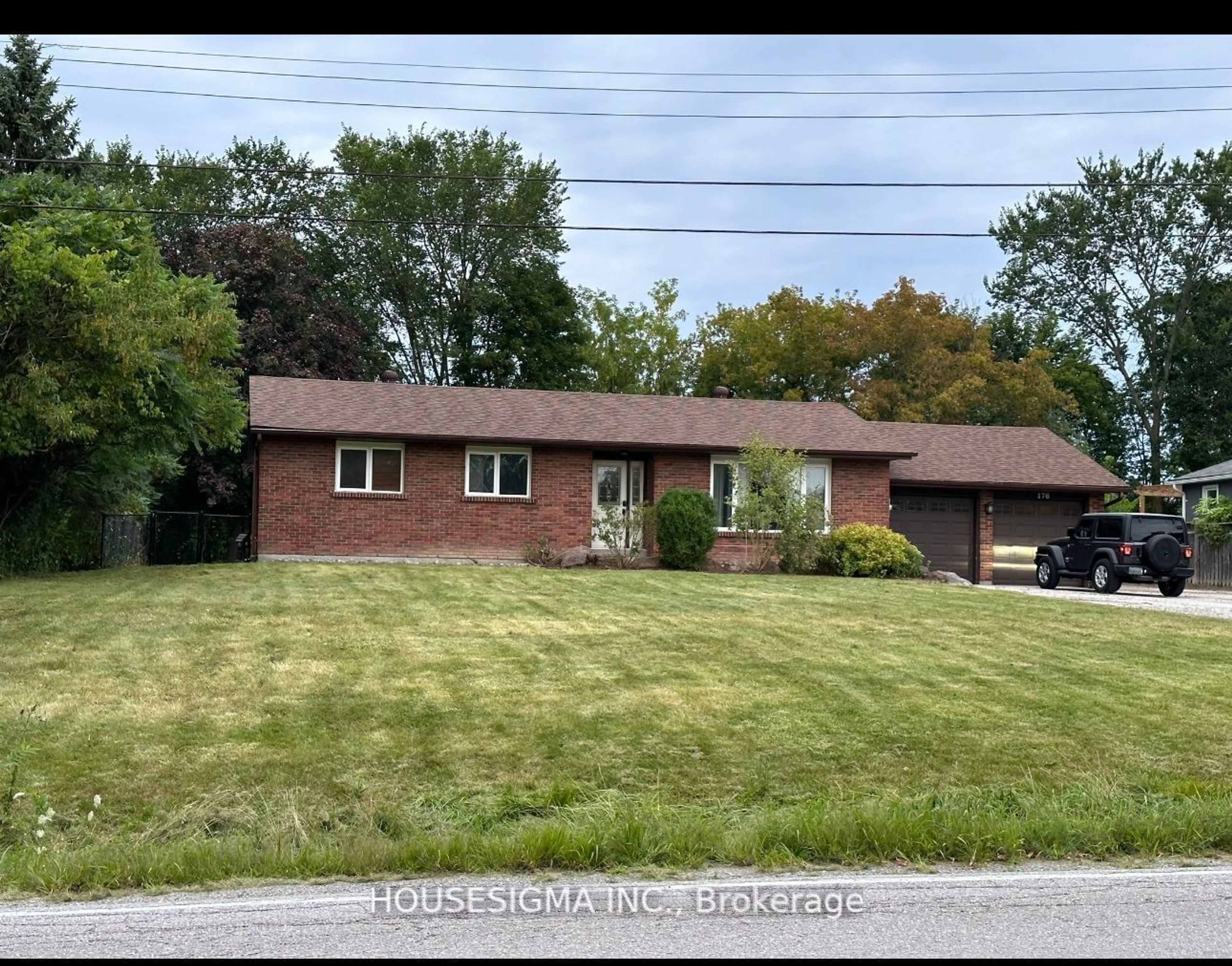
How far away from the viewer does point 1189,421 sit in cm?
5403

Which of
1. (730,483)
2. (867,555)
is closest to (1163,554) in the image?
(867,555)

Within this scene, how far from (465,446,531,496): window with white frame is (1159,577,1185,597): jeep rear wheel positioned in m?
13.2

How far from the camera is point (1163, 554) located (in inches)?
941

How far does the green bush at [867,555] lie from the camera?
2355 centimetres

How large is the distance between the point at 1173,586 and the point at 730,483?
30.9 feet

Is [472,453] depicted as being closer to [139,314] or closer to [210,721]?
[139,314]

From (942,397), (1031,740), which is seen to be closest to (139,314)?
(1031,740)

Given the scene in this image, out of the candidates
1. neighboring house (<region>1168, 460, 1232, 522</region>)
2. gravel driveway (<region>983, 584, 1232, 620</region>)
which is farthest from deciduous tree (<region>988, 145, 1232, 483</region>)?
gravel driveway (<region>983, 584, 1232, 620</region>)

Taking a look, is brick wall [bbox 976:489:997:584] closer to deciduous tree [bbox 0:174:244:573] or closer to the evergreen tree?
deciduous tree [bbox 0:174:244:573]

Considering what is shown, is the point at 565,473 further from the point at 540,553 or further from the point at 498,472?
the point at 540,553

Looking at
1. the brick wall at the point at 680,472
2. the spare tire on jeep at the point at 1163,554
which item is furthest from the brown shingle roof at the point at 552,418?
the spare tire on jeep at the point at 1163,554

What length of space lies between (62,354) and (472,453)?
9.51 meters

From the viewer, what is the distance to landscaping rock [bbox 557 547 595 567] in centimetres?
2517

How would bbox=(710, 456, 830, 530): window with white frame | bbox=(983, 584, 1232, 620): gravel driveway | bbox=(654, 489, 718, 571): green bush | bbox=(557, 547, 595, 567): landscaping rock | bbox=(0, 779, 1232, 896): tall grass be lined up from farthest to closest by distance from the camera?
bbox=(710, 456, 830, 530): window with white frame < bbox=(557, 547, 595, 567): landscaping rock < bbox=(654, 489, 718, 571): green bush < bbox=(983, 584, 1232, 620): gravel driveway < bbox=(0, 779, 1232, 896): tall grass
